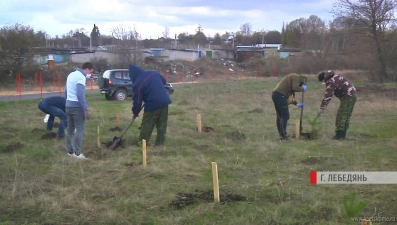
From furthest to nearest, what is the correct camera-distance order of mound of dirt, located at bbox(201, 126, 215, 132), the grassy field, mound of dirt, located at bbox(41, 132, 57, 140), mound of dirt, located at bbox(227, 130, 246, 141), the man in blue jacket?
1. mound of dirt, located at bbox(201, 126, 215, 132)
2. mound of dirt, located at bbox(41, 132, 57, 140)
3. mound of dirt, located at bbox(227, 130, 246, 141)
4. the man in blue jacket
5. the grassy field

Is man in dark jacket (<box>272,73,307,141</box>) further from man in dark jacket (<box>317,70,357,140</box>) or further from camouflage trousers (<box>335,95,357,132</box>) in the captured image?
camouflage trousers (<box>335,95,357,132</box>)

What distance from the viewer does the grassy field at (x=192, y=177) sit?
203 inches

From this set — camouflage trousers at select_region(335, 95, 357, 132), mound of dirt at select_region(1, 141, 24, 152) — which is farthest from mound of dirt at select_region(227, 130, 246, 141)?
mound of dirt at select_region(1, 141, 24, 152)

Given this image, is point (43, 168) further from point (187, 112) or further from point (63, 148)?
point (187, 112)

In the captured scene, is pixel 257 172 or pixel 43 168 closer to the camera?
pixel 257 172

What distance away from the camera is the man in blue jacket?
9.27 metres

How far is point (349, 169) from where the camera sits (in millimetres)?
7051

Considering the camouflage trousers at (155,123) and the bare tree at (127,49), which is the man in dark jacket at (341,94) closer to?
the camouflage trousers at (155,123)

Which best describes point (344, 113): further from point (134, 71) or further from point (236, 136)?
point (134, 71)

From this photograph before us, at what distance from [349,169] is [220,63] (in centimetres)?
5306

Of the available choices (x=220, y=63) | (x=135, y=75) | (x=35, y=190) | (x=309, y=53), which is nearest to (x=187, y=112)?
(x=135, y=75)

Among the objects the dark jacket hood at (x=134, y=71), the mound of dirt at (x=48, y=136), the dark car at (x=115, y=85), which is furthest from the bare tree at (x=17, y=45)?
the dark jacket hood at (x=134, y=71)

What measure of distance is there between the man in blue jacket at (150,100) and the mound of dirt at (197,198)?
3.61 m

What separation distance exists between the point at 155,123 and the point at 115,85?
1350 centimetres
